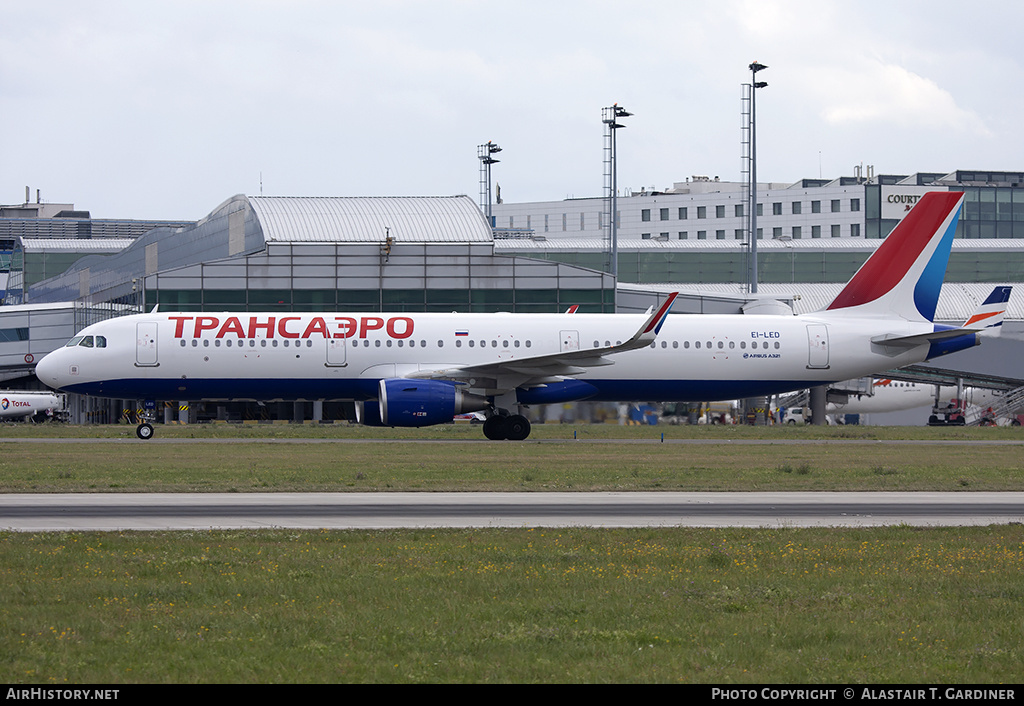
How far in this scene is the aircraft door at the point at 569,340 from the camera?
1657 inches

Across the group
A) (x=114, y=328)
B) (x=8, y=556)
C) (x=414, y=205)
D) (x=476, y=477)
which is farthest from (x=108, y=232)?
(x=8, y=556)

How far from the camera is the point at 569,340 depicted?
42.2m

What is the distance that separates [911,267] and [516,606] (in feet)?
120

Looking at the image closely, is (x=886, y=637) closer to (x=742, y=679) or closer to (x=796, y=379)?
(x=742, y=679)

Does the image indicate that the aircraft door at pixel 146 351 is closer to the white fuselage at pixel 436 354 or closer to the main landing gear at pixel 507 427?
the white fuselage at pixel 436 354

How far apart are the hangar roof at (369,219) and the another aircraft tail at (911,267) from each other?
76.9 feet

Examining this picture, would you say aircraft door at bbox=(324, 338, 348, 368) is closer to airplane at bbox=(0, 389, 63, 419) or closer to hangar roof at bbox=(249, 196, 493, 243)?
hangar roof at bbox=(249, 196, 493, 243)

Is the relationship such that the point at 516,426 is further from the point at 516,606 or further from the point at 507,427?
the point at 516,606

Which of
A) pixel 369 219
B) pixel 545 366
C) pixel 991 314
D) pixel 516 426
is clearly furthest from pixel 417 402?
pixel 369 219

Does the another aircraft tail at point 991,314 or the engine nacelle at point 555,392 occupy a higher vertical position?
the another aircraft tail at point 991,314

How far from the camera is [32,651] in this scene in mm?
9500

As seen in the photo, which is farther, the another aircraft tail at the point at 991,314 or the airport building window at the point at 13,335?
the airport building window at the point at 13,335

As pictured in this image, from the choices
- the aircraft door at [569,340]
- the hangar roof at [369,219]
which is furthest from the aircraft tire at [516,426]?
the hangar roof at [369,219]

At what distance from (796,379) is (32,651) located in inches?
1469
